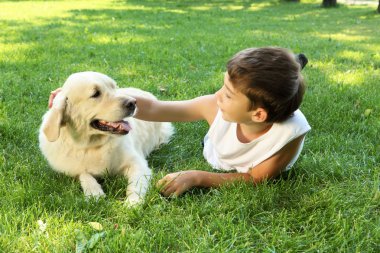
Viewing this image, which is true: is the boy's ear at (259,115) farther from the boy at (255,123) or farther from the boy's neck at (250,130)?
the boy's neck at (250,130)

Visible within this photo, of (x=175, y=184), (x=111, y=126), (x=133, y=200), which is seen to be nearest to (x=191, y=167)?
(x=175, y=184)

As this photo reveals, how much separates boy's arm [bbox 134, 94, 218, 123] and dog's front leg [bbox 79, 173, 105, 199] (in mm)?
751

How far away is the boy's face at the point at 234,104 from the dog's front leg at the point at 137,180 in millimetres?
710

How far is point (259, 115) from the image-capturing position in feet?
9.11

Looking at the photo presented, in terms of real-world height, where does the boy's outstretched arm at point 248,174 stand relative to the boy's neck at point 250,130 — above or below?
below

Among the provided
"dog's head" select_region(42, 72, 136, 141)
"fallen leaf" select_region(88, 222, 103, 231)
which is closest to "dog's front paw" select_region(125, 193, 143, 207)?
"fallen leaf" select_region(88, 222, 103, 231)

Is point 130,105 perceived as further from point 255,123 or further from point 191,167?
point 255,123

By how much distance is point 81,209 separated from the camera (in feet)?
8.29

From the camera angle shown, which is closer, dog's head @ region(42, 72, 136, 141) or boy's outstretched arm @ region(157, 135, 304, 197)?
boy's outstretched arm @ region(157, 135, 304, 197)

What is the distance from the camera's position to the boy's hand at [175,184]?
272 centimetres

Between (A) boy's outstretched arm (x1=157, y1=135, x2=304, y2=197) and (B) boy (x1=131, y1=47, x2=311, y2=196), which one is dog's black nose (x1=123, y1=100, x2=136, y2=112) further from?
(A) boy's outstretched arm (x1=157, y1=135, x2=304, y2=197)

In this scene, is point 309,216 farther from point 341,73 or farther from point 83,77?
point 341,73

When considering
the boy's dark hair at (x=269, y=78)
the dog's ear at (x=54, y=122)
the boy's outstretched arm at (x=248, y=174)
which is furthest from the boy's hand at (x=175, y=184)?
the dog's ear at (x=54, y=122)

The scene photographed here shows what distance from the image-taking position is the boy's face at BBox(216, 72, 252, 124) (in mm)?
2736
